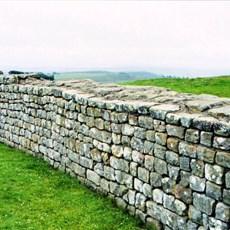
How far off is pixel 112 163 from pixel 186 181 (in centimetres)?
289

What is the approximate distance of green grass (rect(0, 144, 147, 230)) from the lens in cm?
1020

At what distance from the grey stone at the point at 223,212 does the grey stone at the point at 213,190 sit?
0.46 ft

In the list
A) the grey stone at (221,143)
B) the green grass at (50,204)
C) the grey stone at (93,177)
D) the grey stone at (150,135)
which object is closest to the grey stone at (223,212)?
the grey stone at (221,143)

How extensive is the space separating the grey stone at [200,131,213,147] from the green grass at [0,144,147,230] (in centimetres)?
276

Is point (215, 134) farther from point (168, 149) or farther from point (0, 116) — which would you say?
point (0, 116)

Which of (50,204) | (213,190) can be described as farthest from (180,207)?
(50,204)

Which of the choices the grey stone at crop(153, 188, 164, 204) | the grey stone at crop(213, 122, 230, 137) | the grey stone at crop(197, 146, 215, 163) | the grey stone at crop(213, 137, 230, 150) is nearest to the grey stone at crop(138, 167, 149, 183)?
the grey stone at crop(153, 188, 164, 204)

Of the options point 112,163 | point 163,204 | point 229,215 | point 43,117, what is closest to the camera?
point 229,215

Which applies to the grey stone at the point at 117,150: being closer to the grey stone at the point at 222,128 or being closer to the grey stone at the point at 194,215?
the grey stone at the point at 194,215

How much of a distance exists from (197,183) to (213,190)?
0.45 meters

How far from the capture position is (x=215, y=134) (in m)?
7.99

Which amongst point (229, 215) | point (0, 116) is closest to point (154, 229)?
point (229, 215)

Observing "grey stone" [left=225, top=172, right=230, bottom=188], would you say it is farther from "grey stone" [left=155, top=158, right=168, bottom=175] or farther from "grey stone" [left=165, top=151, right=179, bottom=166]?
"grey stone" [left=155, top=158, right=168, bottom=175]

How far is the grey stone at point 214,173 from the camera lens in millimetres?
7934
